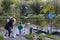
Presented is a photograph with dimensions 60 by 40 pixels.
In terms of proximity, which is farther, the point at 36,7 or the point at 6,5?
the point at 36,7

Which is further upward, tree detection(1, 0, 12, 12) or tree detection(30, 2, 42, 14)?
tree detection(1, 0, 12, 12)

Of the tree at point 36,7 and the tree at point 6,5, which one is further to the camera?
the tree at point 36,7

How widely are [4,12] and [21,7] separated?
1.18 meters

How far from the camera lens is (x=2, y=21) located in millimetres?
7211

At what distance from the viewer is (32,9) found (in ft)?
28.4

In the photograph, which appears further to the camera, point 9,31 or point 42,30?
point 42,30

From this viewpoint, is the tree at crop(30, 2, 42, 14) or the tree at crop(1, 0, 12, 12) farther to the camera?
the tree at crop(30, 2, 42, 14)

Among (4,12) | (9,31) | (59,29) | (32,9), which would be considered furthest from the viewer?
(32,9)

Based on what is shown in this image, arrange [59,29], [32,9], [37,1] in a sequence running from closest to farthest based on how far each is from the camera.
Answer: [59,29]
[32,9]
[37,1]

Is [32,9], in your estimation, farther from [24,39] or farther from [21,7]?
[24,39]

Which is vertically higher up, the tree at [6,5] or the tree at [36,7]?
the tree at [6,5]

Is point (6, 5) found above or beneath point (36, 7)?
above

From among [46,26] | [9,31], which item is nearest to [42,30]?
[46,26]

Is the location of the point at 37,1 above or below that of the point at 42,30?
above
